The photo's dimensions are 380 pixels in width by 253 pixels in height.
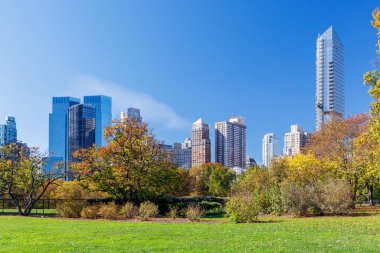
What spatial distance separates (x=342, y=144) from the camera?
1453 inches

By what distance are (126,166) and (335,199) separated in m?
15.8

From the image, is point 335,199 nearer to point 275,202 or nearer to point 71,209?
point 275,202

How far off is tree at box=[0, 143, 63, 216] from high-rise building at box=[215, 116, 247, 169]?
120 m

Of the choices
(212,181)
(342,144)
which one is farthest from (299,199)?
(212,181)

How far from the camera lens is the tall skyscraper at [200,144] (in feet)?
421

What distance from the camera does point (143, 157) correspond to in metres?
31.6

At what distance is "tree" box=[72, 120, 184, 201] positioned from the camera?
1227 inches

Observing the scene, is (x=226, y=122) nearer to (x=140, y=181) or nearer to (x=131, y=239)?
(x=140, y=181)

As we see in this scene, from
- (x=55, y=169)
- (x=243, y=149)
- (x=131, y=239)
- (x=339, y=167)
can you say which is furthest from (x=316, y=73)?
(x=131, y=239)

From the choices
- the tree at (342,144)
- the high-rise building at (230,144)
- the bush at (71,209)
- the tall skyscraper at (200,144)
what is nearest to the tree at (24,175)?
the bush at (71,209)

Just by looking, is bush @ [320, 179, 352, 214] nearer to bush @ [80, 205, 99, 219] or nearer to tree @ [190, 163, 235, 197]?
bush @ [80, 205, 99, 219]

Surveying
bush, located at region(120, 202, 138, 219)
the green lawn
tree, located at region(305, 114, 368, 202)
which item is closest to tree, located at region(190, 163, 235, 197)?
tree, located at region(305, 114, 368, 202)

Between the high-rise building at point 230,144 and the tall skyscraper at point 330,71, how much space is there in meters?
37.7

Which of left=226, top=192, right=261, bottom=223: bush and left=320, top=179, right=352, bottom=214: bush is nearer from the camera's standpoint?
left=226, top=192, right=261, bottom=223: bush
